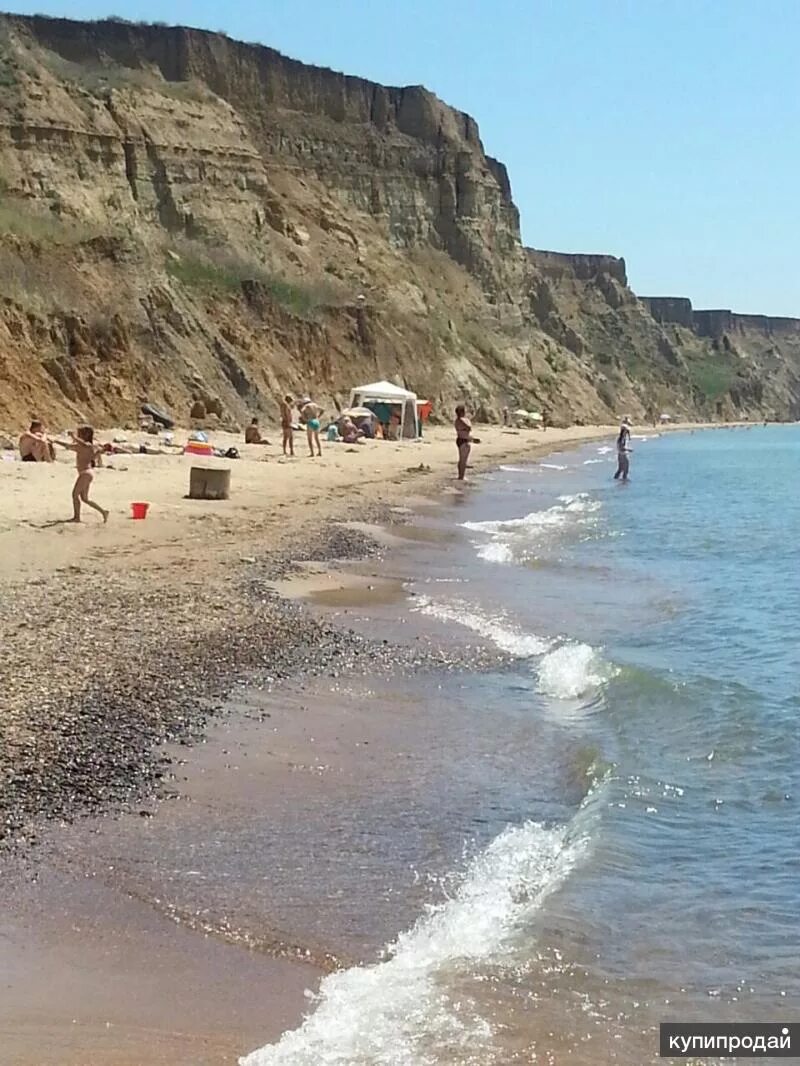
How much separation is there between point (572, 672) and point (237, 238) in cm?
4668

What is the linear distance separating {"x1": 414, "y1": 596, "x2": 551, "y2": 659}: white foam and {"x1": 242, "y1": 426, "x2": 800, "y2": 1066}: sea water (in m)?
0.04

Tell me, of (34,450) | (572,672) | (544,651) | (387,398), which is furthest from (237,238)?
(572,672)

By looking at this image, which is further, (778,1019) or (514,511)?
(514,511)

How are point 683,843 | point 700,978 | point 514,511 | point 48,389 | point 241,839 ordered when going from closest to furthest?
point 700,978 < point 241,839 < point 683,843 < point 514,511 < point 48,389

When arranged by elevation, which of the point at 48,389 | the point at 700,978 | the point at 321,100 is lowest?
the point at 700,978

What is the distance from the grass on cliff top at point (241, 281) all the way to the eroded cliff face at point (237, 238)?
0.13 m

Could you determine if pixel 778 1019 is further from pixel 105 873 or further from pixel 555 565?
pixel 555 565

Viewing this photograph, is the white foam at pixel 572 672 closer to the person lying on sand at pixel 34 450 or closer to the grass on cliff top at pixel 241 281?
the person lying on sand at pixel 34 450

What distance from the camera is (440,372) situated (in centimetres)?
6169

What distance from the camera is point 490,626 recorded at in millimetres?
11531

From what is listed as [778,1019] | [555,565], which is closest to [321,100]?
[555,565]

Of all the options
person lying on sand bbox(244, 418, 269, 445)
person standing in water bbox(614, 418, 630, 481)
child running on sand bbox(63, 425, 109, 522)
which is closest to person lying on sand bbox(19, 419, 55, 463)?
child running on sand bbox(63, 425, 109, 522)

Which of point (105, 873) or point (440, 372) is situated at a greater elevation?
point (440, 372)

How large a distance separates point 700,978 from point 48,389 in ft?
91.1
